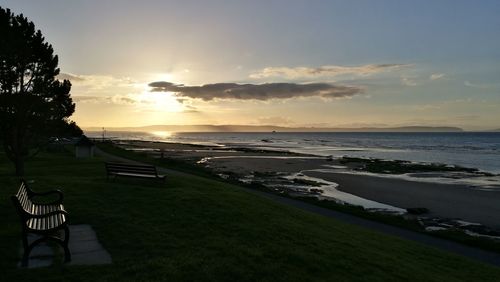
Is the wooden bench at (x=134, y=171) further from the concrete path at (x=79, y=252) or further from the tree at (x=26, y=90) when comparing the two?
the concrete path at (x=79, y=252)

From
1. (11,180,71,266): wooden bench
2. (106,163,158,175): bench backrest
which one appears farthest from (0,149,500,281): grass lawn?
(106,163,158,175): bench backrest

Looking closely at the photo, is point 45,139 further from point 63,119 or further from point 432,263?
point 432,263

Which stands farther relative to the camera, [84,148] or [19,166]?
[84,148]

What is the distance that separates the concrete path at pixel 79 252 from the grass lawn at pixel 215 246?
0.66 feet

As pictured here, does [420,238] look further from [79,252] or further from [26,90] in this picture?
[26,90]

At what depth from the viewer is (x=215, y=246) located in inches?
312

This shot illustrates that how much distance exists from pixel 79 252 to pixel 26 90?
14537 millimetres

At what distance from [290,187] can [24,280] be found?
2596cm

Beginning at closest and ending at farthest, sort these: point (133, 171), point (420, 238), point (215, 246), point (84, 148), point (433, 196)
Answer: point (215, 246) → point (420, 238) → point (133, 171) → point (433, 196) → point (84, 148)

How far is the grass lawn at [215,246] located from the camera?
21.2 ft

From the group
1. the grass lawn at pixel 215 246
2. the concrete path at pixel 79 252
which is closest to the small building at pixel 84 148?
the grass lawn at pixel 215 246

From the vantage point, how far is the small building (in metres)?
35.8

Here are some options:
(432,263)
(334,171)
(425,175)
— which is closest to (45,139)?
(432,263)

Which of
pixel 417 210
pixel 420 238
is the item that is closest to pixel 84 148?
pixel 417 210
